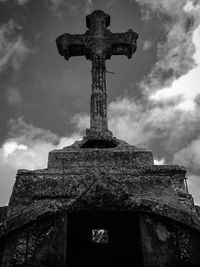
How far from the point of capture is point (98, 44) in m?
6.84

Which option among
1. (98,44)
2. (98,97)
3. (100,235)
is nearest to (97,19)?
(98,44)

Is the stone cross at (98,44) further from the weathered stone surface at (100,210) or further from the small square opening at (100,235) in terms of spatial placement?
the small square opening at (100,235)

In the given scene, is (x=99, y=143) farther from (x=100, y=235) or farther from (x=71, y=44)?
(x=100, y=235)

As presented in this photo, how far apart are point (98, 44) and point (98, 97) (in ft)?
5.51

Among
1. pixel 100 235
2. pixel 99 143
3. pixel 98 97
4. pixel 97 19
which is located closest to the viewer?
pixel 99 143

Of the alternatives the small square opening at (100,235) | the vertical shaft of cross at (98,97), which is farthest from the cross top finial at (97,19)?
the small square opening at (100,235)

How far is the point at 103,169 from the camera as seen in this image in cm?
446

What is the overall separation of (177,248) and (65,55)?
561cm

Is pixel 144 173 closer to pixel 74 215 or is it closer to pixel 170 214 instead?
pixel 170 214

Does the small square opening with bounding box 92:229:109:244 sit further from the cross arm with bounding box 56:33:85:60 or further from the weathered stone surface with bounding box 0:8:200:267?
the cross arm with bounding box 56:33:85:60

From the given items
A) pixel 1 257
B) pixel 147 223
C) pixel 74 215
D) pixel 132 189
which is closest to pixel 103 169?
pixel 132 189

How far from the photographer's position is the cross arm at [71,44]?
696cm

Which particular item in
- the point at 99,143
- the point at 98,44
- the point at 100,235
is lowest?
the point at 100,235

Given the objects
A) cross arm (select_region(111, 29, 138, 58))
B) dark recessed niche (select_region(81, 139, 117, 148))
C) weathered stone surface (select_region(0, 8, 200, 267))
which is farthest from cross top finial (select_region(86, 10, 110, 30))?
dark recessed niche (select_region(81, 139, 117, 148))
